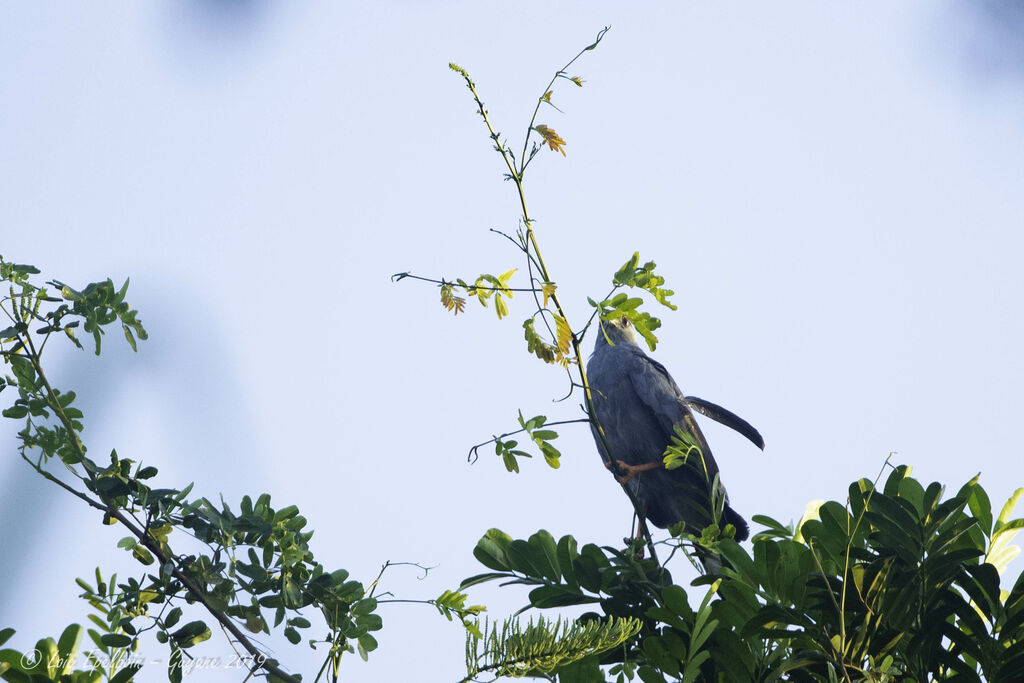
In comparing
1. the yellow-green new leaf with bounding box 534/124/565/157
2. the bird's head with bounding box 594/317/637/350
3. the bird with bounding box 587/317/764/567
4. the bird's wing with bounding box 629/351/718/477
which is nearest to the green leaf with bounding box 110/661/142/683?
the yellow-green new leaf with bounding box 534/124/565/157

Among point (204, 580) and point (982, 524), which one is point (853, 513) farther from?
point (204, 580)

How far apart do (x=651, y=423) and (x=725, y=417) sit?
0.40 metres

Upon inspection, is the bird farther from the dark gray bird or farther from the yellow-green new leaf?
the yellow-green new leaf

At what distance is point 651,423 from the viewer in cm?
431

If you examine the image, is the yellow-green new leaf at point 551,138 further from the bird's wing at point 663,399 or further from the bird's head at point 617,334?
the bird's head at point 617,334

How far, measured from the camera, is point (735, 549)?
2078 mm

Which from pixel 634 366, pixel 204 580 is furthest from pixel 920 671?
pixel 634 366

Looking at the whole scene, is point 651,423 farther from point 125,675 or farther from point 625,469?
point 125,675

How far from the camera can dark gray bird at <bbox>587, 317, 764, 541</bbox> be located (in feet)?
13.3

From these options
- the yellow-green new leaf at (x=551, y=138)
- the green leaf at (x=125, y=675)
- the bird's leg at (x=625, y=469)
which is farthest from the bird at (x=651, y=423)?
the green leaf at (x=125, y=675)

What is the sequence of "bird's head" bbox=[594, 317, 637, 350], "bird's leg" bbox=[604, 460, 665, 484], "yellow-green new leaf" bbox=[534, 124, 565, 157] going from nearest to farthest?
1. "yellow-green new leaf" bbox=[534, 124, 565, 157]
2. "bird's leg" bbox=[604, 460, 665, 484]
3. "bird's head" bbox=[594, 317, 637, 350]

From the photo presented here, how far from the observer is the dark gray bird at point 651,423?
405 cm

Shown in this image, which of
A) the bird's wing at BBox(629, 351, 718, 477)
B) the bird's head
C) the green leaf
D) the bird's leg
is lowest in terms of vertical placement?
the green leaf

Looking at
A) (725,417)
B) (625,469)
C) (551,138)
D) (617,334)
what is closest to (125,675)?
(551,138)
